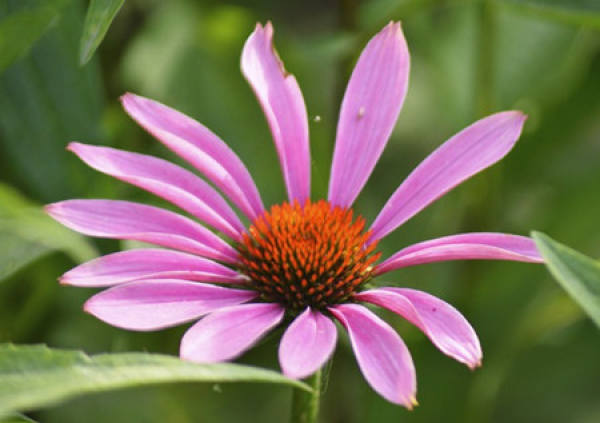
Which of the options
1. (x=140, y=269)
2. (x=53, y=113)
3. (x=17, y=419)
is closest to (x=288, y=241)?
(x=140, y=269)

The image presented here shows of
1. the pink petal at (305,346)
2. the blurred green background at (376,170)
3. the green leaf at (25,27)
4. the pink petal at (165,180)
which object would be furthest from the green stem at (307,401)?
the green leaf at (25,27)

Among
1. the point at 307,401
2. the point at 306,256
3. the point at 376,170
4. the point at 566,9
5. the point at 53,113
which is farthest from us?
the point at 376,170

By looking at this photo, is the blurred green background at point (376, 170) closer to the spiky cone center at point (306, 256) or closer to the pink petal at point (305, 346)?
the spiky cone center at point (306, 256)

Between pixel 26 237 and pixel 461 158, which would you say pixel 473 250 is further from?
pixel 26 237

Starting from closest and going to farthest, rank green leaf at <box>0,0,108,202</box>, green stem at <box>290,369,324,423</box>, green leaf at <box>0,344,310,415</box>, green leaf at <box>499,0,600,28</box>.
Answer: green leaf at <box>0,344,310,415</box>
green stem at <box>290,369,324,423</box>
green leaf at <box>499,0,600,28</box>
green leaf at <box>0,0,108,202</box>

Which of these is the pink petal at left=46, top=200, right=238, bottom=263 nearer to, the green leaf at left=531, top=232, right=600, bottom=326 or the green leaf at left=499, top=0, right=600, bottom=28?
the green leaf at left=531, top=232, right=600, bottom=326

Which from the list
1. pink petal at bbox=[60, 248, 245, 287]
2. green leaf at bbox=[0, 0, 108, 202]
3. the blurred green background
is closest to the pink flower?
pink petal at bbox=[60, 248, 245, 287]

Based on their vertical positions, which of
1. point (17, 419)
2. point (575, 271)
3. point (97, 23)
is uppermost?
point (97, 23)

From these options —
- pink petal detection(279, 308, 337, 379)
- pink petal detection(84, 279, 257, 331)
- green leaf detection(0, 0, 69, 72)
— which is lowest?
pink petal detection(279, 308, 337, 379)
